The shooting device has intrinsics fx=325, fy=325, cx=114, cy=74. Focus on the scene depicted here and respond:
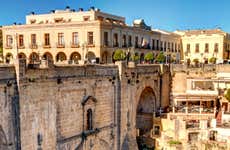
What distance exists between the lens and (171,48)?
181ft

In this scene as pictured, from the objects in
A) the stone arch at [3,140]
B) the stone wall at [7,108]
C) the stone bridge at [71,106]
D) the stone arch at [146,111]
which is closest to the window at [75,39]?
the stone arch at [146,111]

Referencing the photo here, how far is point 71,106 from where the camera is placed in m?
20.0

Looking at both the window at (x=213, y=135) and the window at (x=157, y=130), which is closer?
the window at (x=213, y=135)

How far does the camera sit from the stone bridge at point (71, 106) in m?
16.4

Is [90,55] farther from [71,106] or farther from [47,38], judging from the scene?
[71,106]

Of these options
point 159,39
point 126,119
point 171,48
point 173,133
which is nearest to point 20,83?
point 126,119

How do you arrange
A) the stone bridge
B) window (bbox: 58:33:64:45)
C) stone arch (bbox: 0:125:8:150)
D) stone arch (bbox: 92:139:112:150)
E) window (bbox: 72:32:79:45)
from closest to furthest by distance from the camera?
stone arch (bbox: 0:125:8:150) < the stone bridge < stone arch (bbox: 92:139:112:150) < window (bbox: 72:32:79:45) < window (bbox: 58:33:64:45)

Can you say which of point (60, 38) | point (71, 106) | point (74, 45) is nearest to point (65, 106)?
point (71, 106)

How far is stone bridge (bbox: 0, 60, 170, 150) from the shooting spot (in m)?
16.4

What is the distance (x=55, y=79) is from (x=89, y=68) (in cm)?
311

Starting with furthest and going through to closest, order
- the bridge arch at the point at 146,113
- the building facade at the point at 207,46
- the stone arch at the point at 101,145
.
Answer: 1. the building facade at the point at 207,46
2. the bridge arch at the point at 146,113
3. the stone arch at the point at 101,145

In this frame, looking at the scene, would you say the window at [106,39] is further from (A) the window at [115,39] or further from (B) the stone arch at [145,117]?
(B) the stone arch at [145,117]

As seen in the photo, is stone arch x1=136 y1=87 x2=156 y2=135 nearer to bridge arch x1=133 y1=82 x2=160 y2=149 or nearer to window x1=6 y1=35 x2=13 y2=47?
bridge arch x1=133 y1=82 x2=160 y2=149

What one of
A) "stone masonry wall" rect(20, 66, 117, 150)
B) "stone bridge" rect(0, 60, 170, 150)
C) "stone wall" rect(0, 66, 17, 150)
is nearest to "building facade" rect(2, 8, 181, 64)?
"stone bridge" rect(0, 60, 170, 150)
